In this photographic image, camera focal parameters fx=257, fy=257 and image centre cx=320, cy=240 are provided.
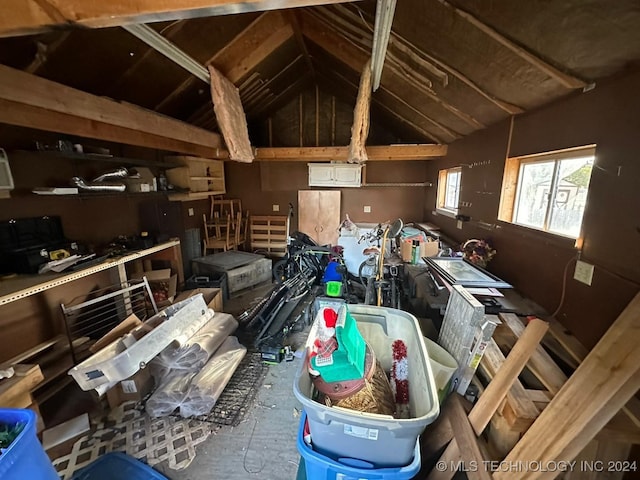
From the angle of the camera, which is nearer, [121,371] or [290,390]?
[121,371]

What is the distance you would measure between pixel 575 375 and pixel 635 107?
47.9 inches

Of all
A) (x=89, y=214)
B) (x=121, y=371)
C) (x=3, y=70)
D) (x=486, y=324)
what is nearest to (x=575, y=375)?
(x=486, y=324)

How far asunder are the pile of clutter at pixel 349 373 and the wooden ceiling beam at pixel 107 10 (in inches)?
54.0

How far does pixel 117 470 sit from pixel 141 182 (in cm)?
278

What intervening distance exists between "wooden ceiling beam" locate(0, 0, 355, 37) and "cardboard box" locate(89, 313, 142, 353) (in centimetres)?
199

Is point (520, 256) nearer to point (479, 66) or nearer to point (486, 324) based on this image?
point (486, 324)

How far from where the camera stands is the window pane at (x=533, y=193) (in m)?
1.88

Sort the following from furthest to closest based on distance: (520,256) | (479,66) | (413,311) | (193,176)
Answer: (193,176) → (413,311) → (520,256) → (479,66)

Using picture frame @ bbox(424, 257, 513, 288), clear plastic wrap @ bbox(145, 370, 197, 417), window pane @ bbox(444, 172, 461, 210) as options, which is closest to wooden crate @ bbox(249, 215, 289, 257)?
window pane @ bbox(444, 172, 461, 210)

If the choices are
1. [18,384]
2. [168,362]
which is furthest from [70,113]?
[168,362]

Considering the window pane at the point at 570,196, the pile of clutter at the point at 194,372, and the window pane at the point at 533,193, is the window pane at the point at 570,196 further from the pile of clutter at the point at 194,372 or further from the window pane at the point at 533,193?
the pile of clutter at the point at 194,372

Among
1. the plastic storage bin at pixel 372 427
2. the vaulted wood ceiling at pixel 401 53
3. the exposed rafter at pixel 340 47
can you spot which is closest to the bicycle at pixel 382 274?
the plastic storage bin at pixel 372 427

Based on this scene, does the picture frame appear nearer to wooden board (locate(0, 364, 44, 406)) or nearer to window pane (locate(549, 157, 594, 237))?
window pane (locate(549, 157, 594, 237))

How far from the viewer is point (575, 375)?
88cm
